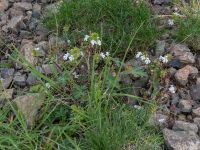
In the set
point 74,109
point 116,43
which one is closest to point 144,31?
point 116,43

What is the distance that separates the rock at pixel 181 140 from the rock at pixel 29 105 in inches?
29.5

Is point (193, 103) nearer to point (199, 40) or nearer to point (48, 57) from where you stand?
point (199, 40)

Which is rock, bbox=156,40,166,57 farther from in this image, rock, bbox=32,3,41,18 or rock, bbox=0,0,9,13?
rock, bbox=0,0,9,13

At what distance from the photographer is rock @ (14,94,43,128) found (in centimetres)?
291

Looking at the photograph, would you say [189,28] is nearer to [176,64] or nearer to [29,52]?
[176,64]

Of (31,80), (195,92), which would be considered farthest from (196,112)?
(31,80)

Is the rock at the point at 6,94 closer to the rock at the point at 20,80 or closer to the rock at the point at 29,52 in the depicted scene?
the rock at the point at 20,80

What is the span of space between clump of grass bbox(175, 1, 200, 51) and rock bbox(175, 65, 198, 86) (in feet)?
0.69

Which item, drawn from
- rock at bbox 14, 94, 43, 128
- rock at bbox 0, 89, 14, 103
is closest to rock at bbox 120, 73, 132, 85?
rock at bbox 14, 94, 43, 128

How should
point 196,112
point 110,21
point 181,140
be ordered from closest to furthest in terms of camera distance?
point 181,140 → point 196,112 → point 110,21

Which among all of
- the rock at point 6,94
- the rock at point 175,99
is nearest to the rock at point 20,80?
the rock at point 6,94

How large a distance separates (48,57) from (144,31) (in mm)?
658

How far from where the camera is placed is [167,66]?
3.30 m

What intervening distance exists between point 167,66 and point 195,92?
265 mm
